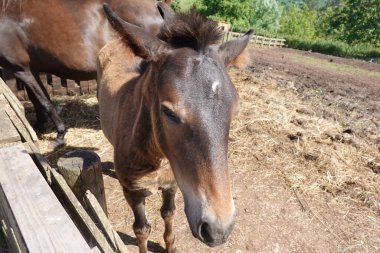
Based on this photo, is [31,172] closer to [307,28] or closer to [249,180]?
[249,180]

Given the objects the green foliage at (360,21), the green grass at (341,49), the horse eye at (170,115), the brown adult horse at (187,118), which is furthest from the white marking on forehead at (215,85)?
the green foliage at (360,21)

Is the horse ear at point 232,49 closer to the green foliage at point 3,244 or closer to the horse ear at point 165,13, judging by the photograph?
the horse ear at point 165,13

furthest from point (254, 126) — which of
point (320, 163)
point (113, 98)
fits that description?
point (113, 98)

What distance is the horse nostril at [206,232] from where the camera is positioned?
5.17 ft

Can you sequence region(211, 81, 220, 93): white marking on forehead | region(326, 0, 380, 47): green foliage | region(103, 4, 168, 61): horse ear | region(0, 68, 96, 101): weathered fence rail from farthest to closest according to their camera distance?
region(326, 0, 380, 47): green foliage → region(0, 68, 96, 101): weathered fence rail → region(103, 4, 168, 61): horse ear → region(211, 81, 220, 93): white marking on forehead

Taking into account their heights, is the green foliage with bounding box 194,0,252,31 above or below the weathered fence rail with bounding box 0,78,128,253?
below

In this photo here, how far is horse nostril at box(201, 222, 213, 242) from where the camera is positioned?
157cm

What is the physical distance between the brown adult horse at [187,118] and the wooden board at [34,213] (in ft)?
2.16

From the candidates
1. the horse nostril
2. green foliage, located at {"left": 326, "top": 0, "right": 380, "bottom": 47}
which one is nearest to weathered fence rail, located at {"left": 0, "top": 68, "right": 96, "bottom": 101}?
the horse nostril

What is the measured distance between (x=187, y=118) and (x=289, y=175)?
3456 millimetres

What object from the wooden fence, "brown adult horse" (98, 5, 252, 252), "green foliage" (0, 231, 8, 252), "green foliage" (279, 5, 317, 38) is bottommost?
"green foliage" (279, 5, 317, 38)

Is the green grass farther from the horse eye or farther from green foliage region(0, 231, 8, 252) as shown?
green foliage region(0, 231, 8, 252)

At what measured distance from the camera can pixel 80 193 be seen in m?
2.19

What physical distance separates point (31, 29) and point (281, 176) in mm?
4585
